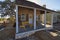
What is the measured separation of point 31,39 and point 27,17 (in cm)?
689

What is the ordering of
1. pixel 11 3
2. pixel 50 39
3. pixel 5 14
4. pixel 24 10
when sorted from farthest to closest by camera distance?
1. pixel 5 14
2. pixel 11 3
3. pixel 24 10
4. pixel 50 39

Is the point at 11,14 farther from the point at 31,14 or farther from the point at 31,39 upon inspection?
the point at 31,39

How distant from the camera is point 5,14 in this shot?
24.6 metres

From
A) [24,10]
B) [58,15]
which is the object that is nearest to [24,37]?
[24,10]

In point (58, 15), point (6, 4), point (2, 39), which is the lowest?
point (2, 39)

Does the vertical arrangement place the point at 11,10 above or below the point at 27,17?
above

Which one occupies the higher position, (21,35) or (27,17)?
(27,17)

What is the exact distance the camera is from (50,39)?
367 inches

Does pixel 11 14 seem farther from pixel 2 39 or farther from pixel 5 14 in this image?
pixel 2 39

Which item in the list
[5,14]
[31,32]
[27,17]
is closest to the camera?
[31,32]

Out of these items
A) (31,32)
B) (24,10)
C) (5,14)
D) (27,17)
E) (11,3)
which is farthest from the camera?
(5,14)

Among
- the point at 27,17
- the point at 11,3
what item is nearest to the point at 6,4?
the point at 11,3

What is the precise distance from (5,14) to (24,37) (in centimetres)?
1619

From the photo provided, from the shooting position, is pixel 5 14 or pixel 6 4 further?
pixel 5 14
